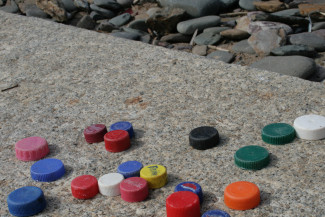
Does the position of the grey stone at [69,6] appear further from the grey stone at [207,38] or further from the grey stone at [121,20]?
the grey stone at [207,38]

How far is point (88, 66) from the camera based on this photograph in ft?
8.59

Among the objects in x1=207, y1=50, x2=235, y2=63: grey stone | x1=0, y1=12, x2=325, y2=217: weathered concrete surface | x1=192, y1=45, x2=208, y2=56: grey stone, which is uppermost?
x1=0, y1=12, x2=325, y2=217: weathered concrete surface

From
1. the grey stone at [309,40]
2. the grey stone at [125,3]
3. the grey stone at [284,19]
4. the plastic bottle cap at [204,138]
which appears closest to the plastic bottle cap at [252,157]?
the plastic bottle cap at [204,138]

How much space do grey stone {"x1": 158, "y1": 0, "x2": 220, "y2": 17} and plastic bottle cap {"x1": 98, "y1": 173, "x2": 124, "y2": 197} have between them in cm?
288

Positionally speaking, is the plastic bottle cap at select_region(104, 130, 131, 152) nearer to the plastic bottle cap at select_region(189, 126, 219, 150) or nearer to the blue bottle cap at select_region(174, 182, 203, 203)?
the plastic bottle cap at select_region(189, 126, 219, 150)

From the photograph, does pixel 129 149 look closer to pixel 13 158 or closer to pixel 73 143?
pixel 73 143

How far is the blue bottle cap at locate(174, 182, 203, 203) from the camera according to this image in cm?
145

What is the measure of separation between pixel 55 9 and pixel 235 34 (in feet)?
6.71

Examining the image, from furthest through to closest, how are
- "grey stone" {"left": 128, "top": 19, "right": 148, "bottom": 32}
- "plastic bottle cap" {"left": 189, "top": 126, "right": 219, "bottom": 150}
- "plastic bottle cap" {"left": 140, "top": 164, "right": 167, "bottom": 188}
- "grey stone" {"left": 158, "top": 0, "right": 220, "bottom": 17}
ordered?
"grey stone" {"left": 128, "top": 19, "right": 148, "bottom": 32} < "grey stone" {"left": 158, "top": 0, "right": 220, "bottom": 17} < "plastic bottle cap" {"left": 189, "top": 126, "right": 219, "bottom": 150} < "plastic bottle cap" {"left": 140, "top": 164, "right": 167, "bottom": 188}

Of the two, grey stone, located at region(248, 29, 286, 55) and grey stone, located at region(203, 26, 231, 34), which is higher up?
grey stone, located at region(248, 29, 286, 55)

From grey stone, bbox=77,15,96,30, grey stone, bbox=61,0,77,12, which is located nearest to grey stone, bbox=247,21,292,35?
grey stone, bbox=77,15,96,30

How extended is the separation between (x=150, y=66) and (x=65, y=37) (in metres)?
0.83

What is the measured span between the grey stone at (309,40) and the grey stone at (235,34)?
403 mm

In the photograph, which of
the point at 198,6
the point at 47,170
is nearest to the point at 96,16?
the point at 198,6
